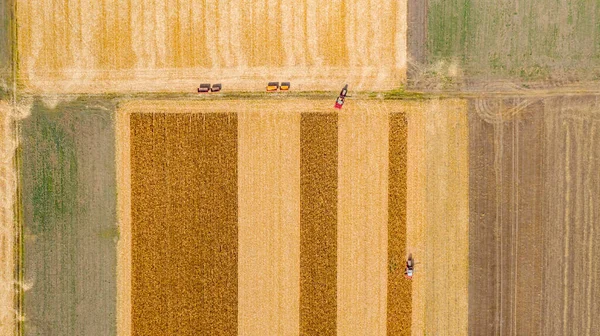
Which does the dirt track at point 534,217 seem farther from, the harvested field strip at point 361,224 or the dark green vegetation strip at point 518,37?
the harvested field strip at point 361,224

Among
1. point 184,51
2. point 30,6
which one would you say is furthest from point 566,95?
point 30,6

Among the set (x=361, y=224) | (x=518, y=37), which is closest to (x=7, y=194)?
(x=361, y=224)

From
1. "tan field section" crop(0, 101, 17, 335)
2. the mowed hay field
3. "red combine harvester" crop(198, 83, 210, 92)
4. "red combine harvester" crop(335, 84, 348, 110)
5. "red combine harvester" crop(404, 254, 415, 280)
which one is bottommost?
"red combine harvester" crop(404, 254, 415, 280)

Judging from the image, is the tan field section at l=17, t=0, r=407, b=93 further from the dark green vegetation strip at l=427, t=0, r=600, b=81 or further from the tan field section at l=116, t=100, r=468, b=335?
the dark green vegetation strip at l=427, t=0, r=600, b=81

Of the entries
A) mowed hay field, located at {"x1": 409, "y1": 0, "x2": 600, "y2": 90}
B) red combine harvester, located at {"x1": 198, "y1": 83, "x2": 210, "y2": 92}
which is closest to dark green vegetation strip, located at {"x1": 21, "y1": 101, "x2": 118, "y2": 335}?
red combine harvester, located at {"x1": 198, "y1": 83, "x2": 210, "y2": 92}

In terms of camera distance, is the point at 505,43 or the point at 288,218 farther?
the point at 288,218

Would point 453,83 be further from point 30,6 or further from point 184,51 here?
point 30,6

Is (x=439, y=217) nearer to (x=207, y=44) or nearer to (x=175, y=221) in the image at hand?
(x=175, y=221)
